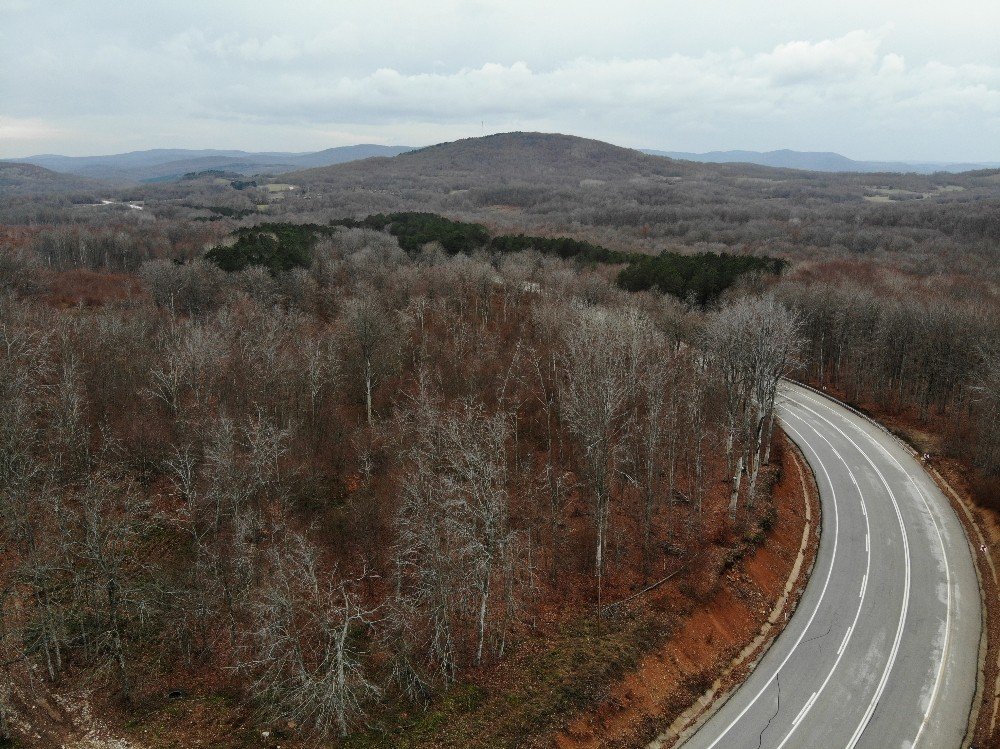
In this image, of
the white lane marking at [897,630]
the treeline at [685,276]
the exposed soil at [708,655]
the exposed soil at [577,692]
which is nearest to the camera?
the exposed soil at [577,692]

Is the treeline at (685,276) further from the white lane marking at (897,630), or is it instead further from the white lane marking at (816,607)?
the white lane marking at (897,630)

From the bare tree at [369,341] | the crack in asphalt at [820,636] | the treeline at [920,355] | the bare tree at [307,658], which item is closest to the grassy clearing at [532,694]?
the bare tree at [307,658]

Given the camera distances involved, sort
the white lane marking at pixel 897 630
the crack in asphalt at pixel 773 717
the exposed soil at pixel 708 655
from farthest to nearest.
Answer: the exposed soil at pixel 708 655
the white lane marking at pixel 897 630
the crack in asphalt at pixel 773 717

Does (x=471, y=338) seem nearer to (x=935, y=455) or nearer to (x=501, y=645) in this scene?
(x=501, y=645)

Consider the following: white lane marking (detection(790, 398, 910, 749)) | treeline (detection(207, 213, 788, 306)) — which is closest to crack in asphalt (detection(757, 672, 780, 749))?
white lane marking (detection(790, 398, 910, 749))

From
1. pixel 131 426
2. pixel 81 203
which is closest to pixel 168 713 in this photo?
pixel 131 426

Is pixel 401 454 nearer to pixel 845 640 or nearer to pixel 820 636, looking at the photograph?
pixel 820 636

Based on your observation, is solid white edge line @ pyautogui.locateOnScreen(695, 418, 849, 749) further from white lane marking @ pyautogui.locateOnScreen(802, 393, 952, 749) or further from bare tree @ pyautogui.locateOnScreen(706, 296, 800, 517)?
bare tree @ pyautogui.locateOnScreen(706, 296, 800, 517)

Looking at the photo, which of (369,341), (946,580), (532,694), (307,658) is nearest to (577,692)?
(532,694)
